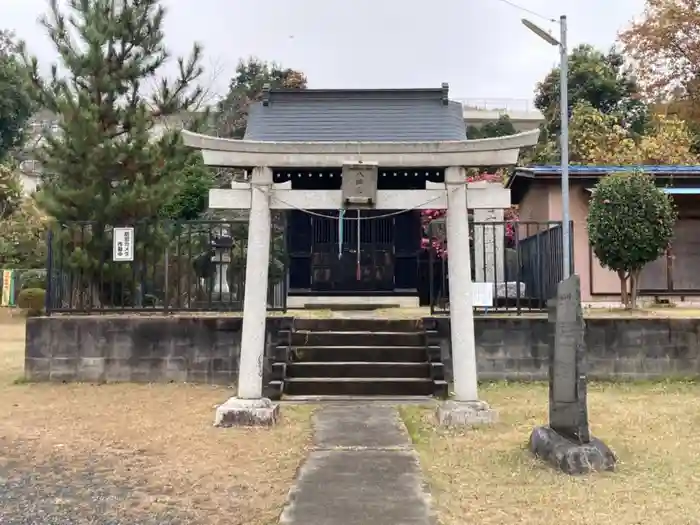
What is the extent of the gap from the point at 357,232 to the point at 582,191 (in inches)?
208

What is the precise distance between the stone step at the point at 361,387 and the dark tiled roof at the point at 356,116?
7013 millimetres

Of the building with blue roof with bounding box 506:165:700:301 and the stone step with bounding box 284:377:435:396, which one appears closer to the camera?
the stone step with bounding box 284:377:435:396

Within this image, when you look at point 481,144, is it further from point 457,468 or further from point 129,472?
point 129,472

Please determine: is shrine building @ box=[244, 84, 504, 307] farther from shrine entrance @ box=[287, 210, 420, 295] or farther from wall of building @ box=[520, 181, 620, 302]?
wall of building @ box=[520, 181, 620, 302]

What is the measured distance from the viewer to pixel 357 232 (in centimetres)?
1483

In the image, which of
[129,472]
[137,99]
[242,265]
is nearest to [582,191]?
[242,265]

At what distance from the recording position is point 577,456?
5062mm

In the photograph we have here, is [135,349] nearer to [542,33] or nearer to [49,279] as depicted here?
[49,279]

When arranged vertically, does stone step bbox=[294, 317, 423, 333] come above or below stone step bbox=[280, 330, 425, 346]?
above

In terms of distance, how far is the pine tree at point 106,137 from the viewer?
34.7ft

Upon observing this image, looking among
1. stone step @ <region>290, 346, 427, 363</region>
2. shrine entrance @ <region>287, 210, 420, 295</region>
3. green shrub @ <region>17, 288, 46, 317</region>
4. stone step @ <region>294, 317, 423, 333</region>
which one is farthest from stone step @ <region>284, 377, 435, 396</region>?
green shrub @ <region>17, 288, 46, 317</region>

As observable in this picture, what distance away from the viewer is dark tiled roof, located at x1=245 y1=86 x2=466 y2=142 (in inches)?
583

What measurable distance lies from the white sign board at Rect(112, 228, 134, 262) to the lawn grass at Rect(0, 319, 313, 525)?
1.88m

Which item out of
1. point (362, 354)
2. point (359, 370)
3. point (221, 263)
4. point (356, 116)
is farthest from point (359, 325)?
point (356, 116)
